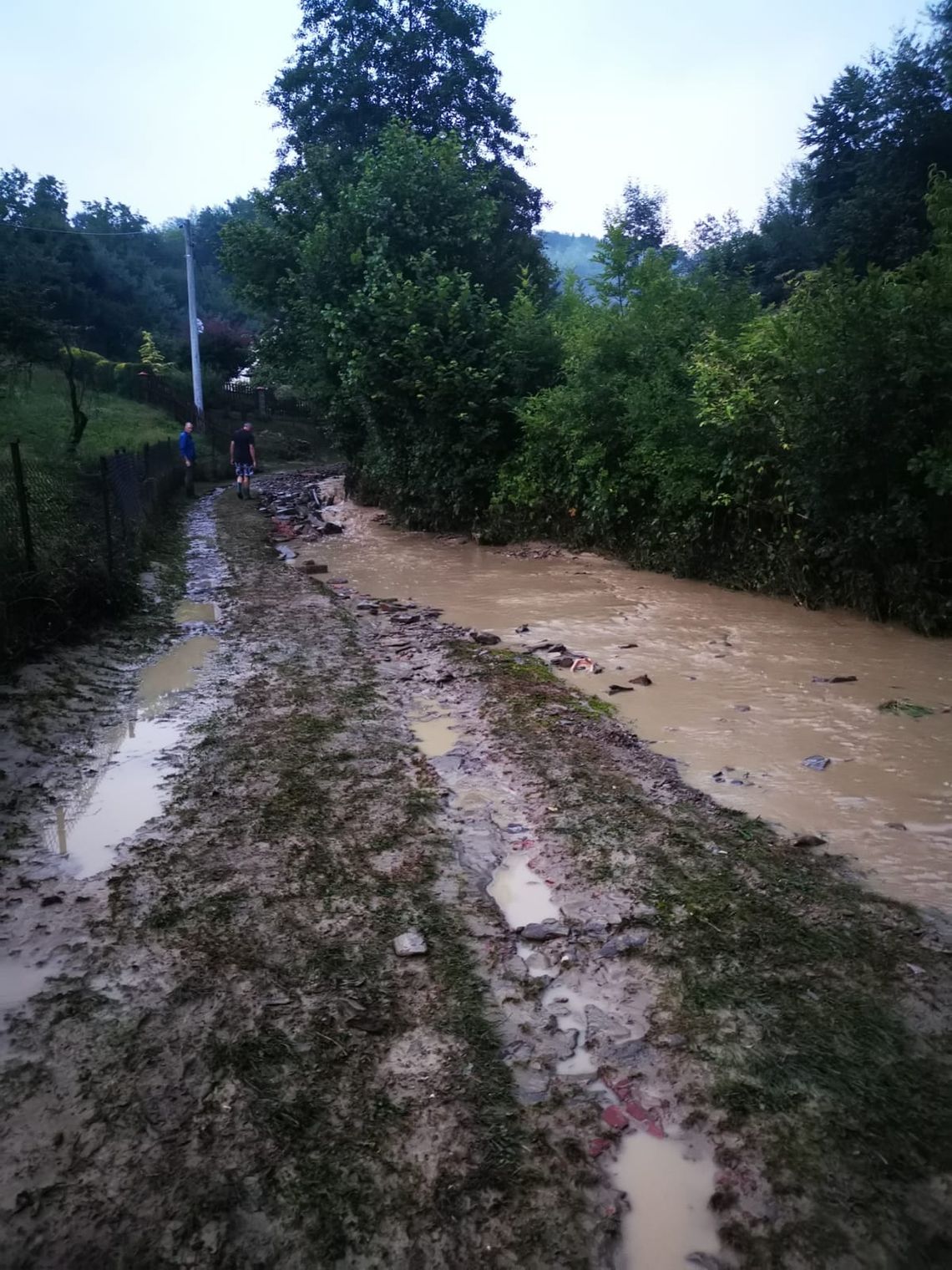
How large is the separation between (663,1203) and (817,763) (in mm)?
3600

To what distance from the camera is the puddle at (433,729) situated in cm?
586

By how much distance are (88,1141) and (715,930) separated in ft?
8.06

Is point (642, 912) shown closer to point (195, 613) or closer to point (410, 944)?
point (410, 944)

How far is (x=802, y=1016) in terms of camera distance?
308 centimetres

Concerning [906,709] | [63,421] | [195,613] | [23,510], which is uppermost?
[63,421]

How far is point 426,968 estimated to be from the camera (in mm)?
3406

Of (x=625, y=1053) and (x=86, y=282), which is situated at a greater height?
(x=86, y=282)

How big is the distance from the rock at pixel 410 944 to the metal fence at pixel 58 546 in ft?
15.7

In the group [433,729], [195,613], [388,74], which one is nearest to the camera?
[433,729]

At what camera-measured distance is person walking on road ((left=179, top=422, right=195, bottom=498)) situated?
75.9 ft

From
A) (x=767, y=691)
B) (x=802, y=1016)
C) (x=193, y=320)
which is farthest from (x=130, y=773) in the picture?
(x=193, y=320)

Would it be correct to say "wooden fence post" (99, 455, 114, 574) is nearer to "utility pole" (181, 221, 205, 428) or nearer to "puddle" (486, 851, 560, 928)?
"puddle" (486, 851, 560, 928)

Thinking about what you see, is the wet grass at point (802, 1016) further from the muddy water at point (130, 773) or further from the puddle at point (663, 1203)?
the muddy water at point (130, 773)

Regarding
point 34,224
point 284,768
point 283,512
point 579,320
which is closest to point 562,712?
point 284,768
